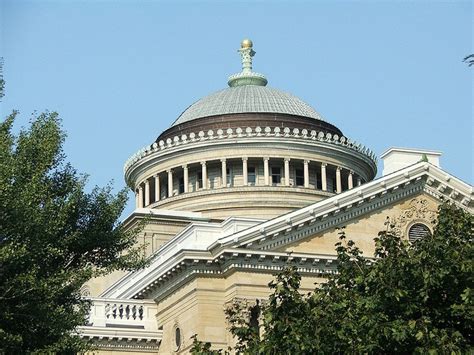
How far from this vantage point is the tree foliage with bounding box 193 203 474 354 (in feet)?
119

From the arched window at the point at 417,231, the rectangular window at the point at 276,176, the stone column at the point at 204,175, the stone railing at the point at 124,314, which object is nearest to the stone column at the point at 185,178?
the stone column at the point at 204,175

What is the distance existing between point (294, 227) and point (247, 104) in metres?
27.0

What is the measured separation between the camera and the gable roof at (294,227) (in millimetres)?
59156

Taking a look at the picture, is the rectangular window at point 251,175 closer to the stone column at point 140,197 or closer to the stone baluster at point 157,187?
the stone baluster at point 157,187

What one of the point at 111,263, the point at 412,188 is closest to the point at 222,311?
the point at 412,188

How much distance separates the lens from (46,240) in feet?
133

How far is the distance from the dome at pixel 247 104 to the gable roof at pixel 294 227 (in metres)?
22.0

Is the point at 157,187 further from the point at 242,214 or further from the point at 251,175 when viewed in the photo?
the point at 242,214

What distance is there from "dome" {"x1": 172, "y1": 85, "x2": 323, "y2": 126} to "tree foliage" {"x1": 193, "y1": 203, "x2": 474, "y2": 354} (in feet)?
152

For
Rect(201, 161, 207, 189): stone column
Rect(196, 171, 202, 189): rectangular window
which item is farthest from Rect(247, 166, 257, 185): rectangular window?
Rect(196, 171, 202, 189): rectangular window

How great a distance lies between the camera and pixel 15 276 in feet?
129

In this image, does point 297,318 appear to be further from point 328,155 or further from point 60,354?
point 328,155

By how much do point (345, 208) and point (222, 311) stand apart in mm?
6242

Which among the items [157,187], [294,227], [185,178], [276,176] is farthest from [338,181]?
[294,227]
